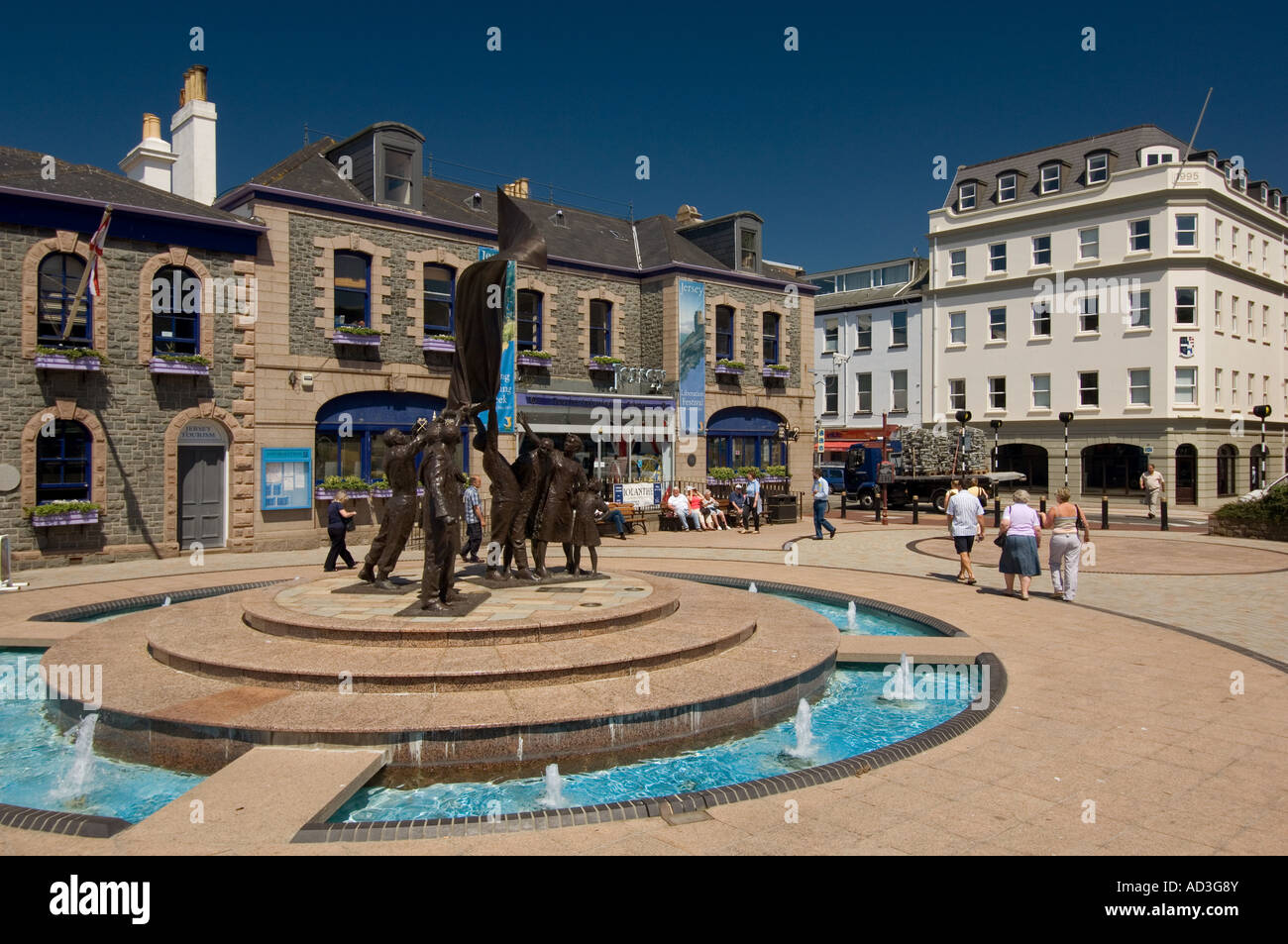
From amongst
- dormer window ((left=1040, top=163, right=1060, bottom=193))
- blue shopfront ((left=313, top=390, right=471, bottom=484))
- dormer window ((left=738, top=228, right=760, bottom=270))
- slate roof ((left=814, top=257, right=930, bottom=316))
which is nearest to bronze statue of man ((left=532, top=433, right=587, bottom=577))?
blue shopfront ((left=313, top=390, right=471, bottom=484))

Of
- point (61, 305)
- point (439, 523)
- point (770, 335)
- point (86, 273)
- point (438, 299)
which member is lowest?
point (439, 523)

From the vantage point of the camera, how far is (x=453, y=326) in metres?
22.2

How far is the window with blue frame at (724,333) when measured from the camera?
102ft

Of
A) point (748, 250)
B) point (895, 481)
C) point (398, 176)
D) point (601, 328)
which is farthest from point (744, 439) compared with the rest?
point (398, 176)

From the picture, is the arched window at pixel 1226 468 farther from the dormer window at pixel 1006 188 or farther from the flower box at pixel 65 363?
the flower box at pixel 65 363

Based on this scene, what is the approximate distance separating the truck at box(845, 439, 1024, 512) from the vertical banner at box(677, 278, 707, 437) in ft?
25.3

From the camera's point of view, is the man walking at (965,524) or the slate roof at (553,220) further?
the slate roof at (553,220)

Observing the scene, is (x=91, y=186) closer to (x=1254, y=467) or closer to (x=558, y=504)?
(x=558, y=504)

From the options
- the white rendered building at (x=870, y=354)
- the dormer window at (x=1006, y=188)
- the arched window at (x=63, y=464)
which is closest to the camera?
the arched window at (x=63, y=464)

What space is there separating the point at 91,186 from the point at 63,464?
6248 mm

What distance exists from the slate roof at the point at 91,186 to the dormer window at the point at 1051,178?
38171 mm

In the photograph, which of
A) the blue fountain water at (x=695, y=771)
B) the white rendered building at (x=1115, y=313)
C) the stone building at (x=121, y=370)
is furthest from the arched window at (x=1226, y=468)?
the stone building at (x=121, y=370)

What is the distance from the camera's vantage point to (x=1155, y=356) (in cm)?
3938
